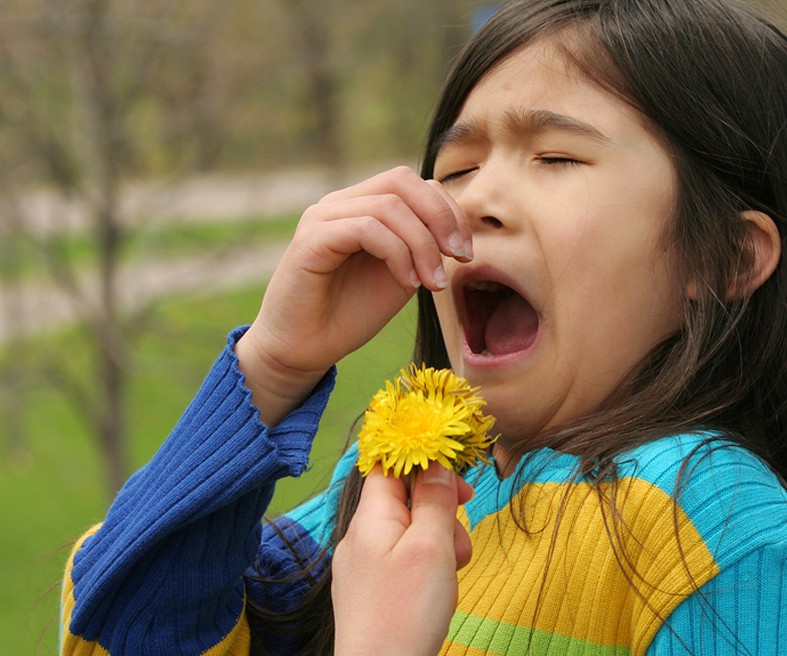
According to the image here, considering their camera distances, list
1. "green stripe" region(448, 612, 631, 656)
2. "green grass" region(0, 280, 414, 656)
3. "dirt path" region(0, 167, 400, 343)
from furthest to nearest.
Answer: "green grass" region(0, 280, 414, 656) < "dirt path" region(0, 167, 400, 343) < "green stripe" region(448, 612, 631, 656)

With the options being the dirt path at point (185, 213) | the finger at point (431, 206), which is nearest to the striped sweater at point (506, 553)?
the finger at point (431, 206)

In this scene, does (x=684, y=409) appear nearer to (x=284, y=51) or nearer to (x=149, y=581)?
(x=149, y=581)

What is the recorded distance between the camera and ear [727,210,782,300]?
1.86 metres

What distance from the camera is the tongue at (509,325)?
190cm

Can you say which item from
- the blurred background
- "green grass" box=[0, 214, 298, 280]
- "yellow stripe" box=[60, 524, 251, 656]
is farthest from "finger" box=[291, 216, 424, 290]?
"green grass" box=[0, 214, 298, 280]

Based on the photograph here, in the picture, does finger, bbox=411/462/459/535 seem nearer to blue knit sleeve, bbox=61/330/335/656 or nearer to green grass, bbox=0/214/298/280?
blue knit sleeve, bbox=61/330/335/656

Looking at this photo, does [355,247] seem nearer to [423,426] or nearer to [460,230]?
[460,230]

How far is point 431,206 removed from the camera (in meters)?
1.70

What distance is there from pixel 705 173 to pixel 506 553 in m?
0.67

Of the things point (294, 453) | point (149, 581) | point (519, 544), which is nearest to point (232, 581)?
point (149, 581)

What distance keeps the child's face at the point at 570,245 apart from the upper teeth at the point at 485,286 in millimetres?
35

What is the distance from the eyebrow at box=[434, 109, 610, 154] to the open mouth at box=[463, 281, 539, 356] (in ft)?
0.81

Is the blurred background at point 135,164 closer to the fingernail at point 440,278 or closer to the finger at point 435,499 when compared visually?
the fingernail at point 440,278

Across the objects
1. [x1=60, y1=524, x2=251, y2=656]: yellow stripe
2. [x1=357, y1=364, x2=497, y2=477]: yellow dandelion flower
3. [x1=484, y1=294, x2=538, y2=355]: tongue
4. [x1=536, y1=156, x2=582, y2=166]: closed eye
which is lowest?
[x1=60, y1=524, x2=251, y2=656]: yellow stripe
